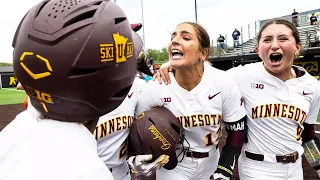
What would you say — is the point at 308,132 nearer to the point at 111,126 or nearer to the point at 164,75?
the point at 164,75

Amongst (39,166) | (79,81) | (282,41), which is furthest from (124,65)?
(282,41)

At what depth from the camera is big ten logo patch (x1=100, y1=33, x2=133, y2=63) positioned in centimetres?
109

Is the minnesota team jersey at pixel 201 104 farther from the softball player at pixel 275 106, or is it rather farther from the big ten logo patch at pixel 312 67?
the big ten logo patch at pixel 312 67

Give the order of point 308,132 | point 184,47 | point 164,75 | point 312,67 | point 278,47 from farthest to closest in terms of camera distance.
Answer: point 312,67
point 308,132
point 164,75
point 278,47
point 184,47

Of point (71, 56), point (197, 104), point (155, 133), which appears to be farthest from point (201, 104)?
point (71, 56)

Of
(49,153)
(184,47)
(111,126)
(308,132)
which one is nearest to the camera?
(49,153)

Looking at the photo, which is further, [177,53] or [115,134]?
[177,53]

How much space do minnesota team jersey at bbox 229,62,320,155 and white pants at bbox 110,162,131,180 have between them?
107 cm

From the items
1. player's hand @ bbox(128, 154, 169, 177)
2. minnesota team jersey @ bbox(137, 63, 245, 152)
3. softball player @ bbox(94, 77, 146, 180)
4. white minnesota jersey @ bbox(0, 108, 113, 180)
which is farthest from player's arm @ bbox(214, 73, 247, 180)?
white minnesota jersey @ bbox(0, 108, 113, 180)

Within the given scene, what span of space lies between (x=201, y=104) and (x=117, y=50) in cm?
152

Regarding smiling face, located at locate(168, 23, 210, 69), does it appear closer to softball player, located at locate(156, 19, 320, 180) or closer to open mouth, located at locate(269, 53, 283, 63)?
softball player, located at locate(156, 19, 320, 180)

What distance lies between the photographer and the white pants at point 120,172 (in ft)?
8.22

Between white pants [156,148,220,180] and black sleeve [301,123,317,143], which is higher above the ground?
black sleeve [301,123,317,143]

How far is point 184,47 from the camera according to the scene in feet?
8.11
